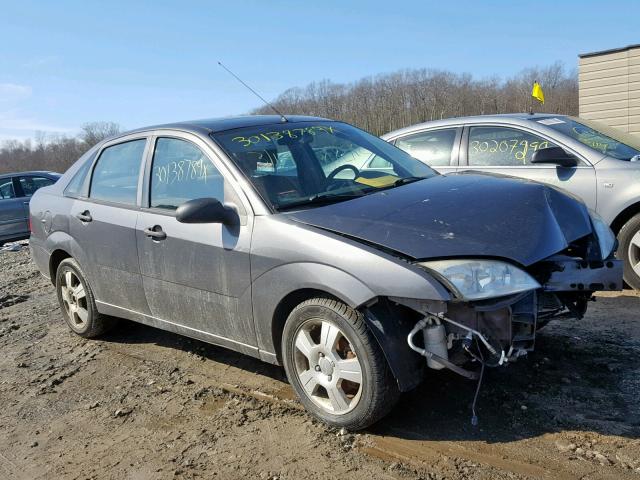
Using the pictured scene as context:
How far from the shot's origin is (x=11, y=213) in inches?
525

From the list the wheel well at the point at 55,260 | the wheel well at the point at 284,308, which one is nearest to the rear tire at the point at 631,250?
the wheel well at the point at 284,308

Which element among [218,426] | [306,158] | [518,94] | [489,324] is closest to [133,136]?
[306,158]

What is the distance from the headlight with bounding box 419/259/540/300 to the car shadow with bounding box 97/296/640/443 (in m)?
0.83

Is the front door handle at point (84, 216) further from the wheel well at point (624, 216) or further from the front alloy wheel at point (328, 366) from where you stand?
the wheel well at point (624, 216)

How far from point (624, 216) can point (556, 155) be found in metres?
0.84

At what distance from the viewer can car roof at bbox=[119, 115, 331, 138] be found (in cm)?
423

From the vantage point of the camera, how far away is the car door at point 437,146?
6449 millimetres

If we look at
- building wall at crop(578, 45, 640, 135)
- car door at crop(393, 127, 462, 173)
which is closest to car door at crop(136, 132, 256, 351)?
car door at crop(393, 127, 462, 173)

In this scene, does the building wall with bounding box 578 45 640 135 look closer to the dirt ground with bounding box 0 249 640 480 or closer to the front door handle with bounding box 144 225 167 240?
the dirt ground with bounding box 0 249 640 480

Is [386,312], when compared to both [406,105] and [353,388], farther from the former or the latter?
[406,105]

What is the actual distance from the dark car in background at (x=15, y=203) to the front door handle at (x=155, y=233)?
10558 millimetres

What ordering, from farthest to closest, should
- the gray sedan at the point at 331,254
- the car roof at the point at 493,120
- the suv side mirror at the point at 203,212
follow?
the car roof at the point at 493,120 → the suv side mirror at the point at 203,212 → the gray sedan at the point at 331,254

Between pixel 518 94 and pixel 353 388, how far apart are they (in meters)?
54.2

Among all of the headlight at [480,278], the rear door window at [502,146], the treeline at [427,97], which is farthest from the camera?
the treeline at [427,97]
